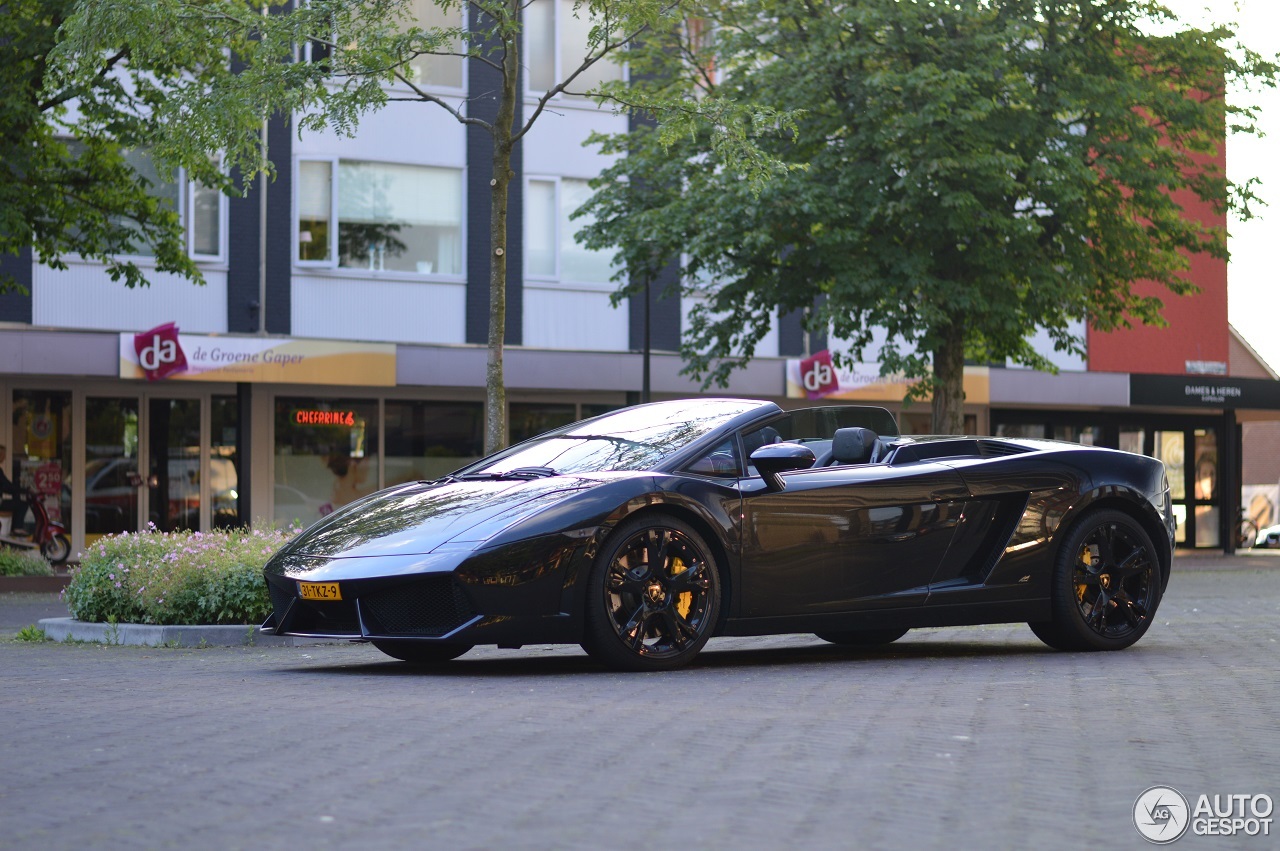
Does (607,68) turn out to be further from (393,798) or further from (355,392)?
(393,798)

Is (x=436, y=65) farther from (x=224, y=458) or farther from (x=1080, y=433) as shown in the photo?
(x=1080, y=433)

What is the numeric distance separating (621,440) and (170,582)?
3.74 meters

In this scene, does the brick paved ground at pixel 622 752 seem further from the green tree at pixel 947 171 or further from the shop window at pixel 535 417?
the shop window at pixel 535 417

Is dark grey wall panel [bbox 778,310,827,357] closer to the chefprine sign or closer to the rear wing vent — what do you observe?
the chefprine sign

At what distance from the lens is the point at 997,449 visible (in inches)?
366

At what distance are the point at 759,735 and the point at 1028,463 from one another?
391cm

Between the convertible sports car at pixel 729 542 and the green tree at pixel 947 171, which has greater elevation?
the green tree at pixel 947 171

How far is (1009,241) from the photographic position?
858 inches

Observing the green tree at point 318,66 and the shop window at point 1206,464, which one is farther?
the shop window at point 1206,464

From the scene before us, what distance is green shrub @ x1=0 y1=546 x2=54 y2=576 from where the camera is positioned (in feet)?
61.7

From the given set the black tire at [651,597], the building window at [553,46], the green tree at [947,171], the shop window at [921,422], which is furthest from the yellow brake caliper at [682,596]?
the shop window at [921,422]

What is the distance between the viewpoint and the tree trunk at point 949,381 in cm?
2227

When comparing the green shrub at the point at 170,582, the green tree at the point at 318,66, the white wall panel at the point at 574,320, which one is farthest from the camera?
the white wall panel at the point at 574,320

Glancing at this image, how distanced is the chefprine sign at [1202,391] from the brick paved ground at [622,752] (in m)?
25.2
